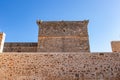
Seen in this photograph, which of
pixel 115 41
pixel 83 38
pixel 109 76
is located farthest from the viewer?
pixel 83 38

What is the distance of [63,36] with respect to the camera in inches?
613

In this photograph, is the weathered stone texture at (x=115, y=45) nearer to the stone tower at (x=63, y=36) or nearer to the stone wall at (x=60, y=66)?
the stone tower at (x=63, y=36)

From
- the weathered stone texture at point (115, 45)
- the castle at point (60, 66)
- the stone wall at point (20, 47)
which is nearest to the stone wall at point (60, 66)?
the castle at point (60, 66)

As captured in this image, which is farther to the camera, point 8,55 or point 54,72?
point 8,55

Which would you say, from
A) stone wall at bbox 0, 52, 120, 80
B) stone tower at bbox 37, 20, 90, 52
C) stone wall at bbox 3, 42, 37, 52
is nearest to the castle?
stone wall at bbox 0, 52, 120, 80

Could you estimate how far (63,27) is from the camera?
628 inches

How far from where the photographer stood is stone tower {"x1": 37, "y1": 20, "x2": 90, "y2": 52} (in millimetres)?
15062

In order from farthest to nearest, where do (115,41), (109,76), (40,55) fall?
1. (115,41)
2. (40,55)
3. (109,76)

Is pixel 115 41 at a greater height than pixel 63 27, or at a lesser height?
lesser

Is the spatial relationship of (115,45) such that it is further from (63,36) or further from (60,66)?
(60,66)

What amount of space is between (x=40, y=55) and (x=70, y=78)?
210 centimetres

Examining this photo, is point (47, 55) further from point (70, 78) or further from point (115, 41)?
point (115, 41)

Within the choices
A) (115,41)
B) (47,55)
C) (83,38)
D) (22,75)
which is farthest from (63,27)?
(22,75)

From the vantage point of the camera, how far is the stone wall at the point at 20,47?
16.0 meters
